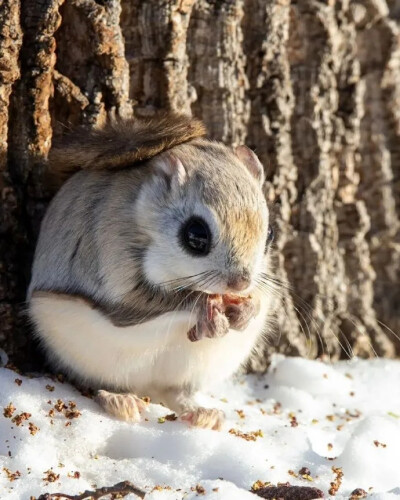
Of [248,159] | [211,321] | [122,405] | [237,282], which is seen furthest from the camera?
[248,159]

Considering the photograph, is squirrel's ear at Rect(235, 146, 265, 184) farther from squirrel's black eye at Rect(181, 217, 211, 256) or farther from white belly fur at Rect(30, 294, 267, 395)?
white belly fur at Rect(30, 294, 267, 395)

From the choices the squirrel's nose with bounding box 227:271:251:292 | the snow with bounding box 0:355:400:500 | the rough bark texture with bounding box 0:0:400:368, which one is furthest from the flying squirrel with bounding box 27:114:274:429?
the rough bark texture with bounding box 0:0:400:368

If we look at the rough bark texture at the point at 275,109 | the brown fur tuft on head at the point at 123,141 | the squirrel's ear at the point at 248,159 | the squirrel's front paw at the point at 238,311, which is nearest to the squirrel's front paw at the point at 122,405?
the squirrel's front paw at the point at 238,311

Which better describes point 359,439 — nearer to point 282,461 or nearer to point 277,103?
point 282,461

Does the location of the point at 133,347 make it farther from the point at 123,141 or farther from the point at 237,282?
the point at 123,141

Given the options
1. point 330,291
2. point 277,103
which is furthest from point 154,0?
point 330,291

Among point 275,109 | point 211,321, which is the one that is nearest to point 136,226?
point 211,321
